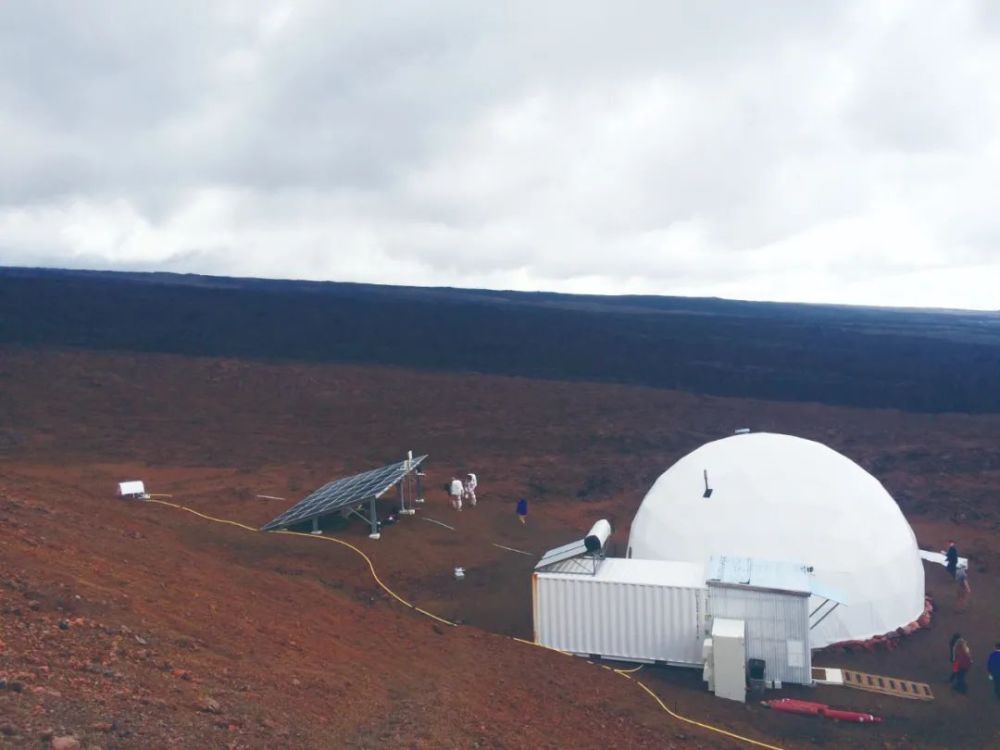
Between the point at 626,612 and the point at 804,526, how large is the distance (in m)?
4.87

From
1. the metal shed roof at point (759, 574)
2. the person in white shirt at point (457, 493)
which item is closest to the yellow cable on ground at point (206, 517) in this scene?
the person in white shirt at point (457, 493)

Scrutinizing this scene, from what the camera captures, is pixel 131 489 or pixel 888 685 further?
pixel 131 489

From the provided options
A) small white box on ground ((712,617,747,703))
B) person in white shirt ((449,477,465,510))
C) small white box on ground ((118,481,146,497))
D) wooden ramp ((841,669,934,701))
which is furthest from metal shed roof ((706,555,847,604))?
small white box on ground ((118,481,146,497))

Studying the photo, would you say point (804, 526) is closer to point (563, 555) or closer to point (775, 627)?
point (775, 627)

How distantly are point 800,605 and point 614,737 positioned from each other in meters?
5.12

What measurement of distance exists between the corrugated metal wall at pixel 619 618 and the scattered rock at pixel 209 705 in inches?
332

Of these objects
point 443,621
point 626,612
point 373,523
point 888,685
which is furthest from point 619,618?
point 373,523

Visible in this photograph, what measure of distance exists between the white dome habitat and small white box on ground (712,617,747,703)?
10.4 ft

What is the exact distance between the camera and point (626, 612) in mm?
16703

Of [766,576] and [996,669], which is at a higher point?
[766,576]

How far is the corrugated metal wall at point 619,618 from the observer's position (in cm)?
1627

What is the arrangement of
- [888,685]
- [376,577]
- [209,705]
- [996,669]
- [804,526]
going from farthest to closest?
[376,577]
[804,526]
[888,685]
[996,669]
[209,705]

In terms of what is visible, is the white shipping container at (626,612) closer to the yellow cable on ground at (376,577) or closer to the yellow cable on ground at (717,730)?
the yellow cable on ground at (717,730)

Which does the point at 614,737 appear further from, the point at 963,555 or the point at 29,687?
the point at 963,555
